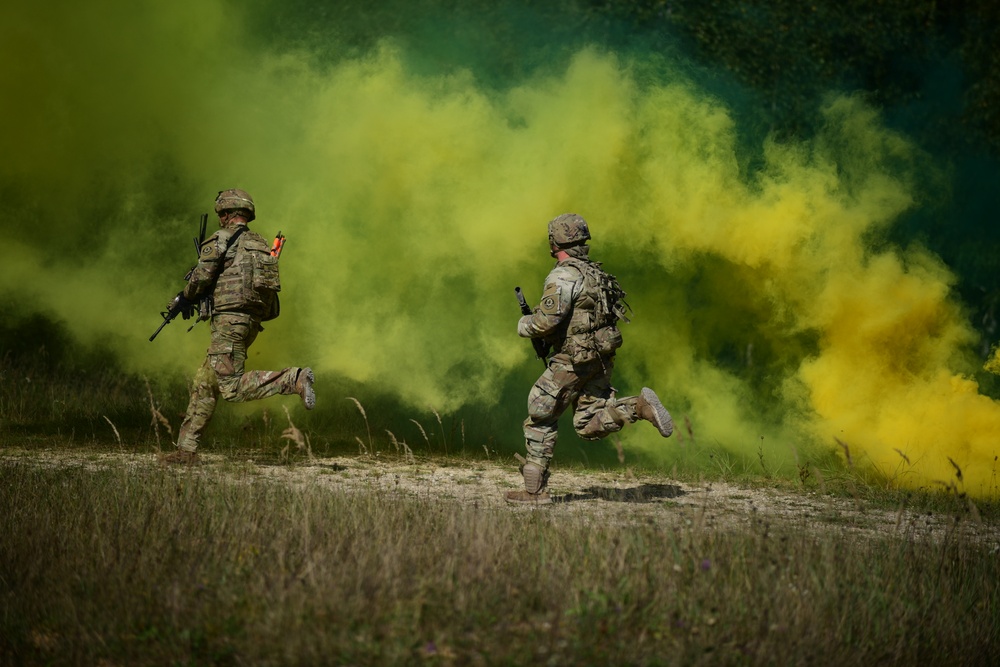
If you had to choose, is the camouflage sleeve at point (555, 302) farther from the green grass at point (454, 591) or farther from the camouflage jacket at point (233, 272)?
the camouflage jacket at point (233, 272)

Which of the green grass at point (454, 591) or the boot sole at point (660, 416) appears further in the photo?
the boot sole at point (660, 416)

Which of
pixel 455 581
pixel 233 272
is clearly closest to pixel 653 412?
pixel 455 581

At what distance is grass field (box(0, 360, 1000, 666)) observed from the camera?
13.9ft

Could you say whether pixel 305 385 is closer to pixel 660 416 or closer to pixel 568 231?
pixel 568 231

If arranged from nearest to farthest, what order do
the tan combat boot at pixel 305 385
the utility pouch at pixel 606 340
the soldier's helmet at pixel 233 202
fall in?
the utility pouch at pixel 606 340 → the tan combat boot at pixel 305 385 → the soldier's helmet at pixel 233 202

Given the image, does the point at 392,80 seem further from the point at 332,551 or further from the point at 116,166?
the point at 332,551

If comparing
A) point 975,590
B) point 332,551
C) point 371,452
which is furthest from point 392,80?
point 975,590

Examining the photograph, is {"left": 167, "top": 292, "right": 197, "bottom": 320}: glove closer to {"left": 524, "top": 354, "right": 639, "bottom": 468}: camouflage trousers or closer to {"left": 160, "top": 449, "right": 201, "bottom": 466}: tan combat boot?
{"left": 160, "top": 449, "right": 201, "bottom": 466}: tan combat boot

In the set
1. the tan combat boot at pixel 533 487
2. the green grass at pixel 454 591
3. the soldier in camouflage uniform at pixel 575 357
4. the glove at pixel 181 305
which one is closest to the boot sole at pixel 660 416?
the soldier in camouflage uniform at pixel 575 357

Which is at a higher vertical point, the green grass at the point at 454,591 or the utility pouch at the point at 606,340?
the utility pouch at the point at 606,340

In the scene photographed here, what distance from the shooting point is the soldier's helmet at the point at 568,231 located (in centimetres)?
732

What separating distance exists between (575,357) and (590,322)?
0.24m

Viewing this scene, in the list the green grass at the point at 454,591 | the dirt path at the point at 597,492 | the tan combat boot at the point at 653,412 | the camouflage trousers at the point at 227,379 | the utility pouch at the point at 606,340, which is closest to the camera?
the green grass at the point at 454,591

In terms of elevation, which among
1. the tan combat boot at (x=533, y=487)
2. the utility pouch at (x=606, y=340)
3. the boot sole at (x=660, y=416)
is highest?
the utility pouch at (x=606, y=340)
